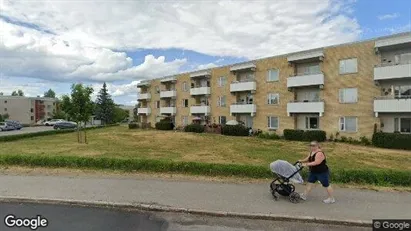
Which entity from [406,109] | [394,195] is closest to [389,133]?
[406,109]

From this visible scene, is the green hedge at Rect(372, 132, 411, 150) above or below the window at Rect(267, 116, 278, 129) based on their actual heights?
below

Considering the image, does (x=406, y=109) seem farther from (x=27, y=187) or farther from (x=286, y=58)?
(x=27, y=187)

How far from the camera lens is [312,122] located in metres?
29.2

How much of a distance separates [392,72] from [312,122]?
28.5ft

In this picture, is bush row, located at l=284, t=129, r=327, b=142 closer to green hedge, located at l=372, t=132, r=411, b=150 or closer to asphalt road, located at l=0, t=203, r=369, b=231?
green hedge, located at l=372, t=132, r=411, b=150

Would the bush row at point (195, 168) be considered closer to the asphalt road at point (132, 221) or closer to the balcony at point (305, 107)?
the asphalt road at point (132, 221)

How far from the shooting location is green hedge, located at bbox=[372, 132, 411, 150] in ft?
69.2

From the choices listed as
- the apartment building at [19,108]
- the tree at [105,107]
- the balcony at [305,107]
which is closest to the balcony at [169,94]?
the balcony at [305,107]

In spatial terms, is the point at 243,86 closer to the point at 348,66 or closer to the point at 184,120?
the point at 348,66

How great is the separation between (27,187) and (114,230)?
4513 millimetres

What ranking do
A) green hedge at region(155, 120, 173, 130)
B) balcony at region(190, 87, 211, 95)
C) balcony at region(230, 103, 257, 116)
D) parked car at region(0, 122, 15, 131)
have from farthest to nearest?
green hedge at region(155, 120, 173, 130), parked car at region(0, 122, 15, 131), balcony at region(190, 87, 211, 95), balcony at region(230, 103, 257, 116)

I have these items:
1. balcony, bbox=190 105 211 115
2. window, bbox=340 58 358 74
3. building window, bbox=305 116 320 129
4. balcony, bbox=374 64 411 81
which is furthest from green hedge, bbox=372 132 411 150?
balcony, bbox=190 105 211 115

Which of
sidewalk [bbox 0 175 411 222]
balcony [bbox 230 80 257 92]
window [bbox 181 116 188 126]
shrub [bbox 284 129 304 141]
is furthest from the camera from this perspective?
window [bbox 181 116 188 126]

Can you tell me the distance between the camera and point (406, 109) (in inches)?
849
